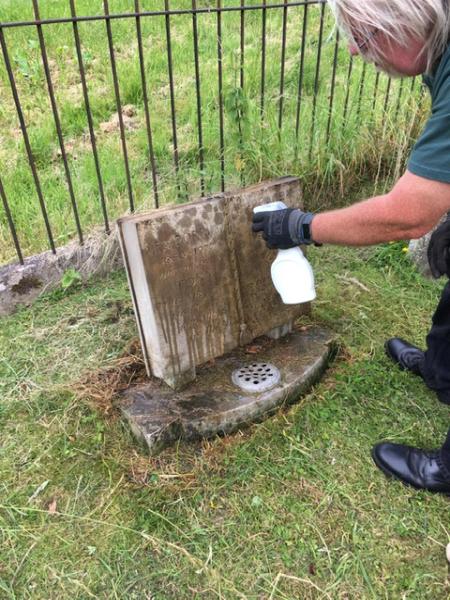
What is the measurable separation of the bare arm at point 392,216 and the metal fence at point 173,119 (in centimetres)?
168

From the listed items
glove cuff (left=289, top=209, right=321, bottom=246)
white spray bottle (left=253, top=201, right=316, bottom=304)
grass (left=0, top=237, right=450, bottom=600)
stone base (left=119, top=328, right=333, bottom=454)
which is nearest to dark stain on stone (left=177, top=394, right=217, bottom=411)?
stone base (left=119, top=328, right=333, bottom=454)

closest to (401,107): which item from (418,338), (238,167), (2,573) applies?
(238,167)

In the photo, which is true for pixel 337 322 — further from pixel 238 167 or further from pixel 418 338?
pixel 238 167

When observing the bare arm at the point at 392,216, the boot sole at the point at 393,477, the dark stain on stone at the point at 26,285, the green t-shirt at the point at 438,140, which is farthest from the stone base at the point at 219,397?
the green t-shirt at the point at 438,140

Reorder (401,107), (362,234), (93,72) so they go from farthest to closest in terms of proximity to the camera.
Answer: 1. (93,72)
2. (401,107)
3. (362,234)

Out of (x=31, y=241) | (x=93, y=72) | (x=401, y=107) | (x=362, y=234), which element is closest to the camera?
(x=362, y=234)

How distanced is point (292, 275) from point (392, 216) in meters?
0.61

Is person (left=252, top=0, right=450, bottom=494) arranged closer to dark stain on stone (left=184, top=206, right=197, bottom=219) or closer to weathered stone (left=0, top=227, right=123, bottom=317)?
dark stain on stone (left=184, top=206, right=197, bottom=219)

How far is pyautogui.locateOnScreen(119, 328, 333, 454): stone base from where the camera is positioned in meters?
2.28

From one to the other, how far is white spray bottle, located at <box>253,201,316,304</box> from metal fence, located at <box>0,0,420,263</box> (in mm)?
1362

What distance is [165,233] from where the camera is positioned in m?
2.16

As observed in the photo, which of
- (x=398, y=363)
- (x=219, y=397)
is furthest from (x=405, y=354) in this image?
(x=219, y=397)

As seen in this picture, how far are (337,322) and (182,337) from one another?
1.07 m

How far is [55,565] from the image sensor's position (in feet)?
6.19
